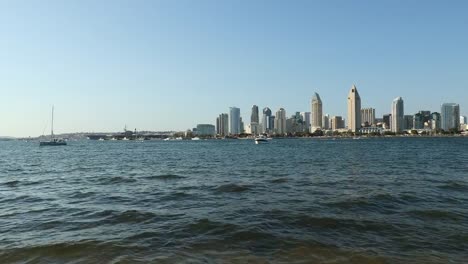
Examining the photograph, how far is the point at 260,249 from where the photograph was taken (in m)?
11.7

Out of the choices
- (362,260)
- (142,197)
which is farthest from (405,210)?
(142,197)

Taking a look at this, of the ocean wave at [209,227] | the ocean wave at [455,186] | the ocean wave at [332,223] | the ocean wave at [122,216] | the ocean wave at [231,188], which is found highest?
the ocean wave at [209,227]

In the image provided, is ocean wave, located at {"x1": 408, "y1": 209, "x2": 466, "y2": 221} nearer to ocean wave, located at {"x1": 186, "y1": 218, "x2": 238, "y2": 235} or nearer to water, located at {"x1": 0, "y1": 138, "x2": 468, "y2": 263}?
water, located at {"x1": 0, "y1": 138, "x2": 468, "y2": 263}

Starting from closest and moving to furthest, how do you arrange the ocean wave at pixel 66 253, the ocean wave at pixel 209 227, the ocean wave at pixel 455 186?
1. the ocean wave at pixel 66 253
2. the ocean wave at pixel 209 227
3. the ocean wave at pixel 455 186

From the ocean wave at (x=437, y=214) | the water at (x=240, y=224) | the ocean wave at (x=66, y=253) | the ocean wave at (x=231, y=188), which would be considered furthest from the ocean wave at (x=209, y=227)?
the ocean wave at (x=231, y=188)

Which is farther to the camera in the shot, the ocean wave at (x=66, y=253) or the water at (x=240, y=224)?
the water at (x=240, y=224)

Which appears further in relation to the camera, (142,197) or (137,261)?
(142,197)

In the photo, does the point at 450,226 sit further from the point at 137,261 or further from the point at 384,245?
the point at 137,261

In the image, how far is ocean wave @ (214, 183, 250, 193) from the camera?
25.0 meters

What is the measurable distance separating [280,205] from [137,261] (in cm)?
988

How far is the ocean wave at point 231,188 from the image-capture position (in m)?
25.0

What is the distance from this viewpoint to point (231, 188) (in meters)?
26.0

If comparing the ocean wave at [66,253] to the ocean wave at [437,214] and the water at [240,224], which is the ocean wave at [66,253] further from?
the ocean wave at [437,214]

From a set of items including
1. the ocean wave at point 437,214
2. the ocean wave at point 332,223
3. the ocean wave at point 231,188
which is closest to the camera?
the ocean wave at point 332,223
